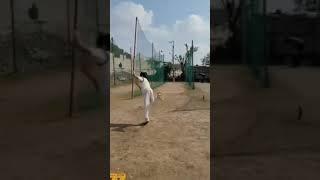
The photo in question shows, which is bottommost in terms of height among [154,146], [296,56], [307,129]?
[154,146]

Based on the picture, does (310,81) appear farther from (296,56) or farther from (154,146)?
(154,146)

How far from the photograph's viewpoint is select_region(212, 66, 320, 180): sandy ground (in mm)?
3188

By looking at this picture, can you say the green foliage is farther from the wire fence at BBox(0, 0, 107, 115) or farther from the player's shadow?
the wire fence at BBox(0, 0, 107, 115)

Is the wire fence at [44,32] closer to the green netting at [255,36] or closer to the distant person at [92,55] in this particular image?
the distant person at [92,55]

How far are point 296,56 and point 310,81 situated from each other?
1.03ft

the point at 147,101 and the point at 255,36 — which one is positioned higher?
the point at 255,36

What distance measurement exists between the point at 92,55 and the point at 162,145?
2.63 meters

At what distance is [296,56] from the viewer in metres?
2.89

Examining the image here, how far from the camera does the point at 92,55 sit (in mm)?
2164

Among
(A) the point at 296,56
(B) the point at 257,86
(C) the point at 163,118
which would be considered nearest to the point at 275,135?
(B) the point at 257,86

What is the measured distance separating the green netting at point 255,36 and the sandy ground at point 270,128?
0.31 ft

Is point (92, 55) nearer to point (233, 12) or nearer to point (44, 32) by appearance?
point (44, 32)

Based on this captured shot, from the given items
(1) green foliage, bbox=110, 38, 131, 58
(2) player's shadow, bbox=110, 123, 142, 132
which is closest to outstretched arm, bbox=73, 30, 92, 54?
(1) green foliage, bbox=110, 38, 131, 58

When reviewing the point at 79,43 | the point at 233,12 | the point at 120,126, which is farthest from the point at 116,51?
the point at 79,43
